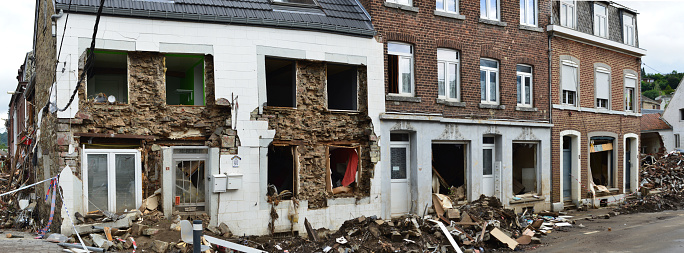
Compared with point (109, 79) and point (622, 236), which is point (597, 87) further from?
point (109, 79)

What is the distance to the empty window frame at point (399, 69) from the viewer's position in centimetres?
1525

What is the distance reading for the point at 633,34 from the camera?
75.4 feet

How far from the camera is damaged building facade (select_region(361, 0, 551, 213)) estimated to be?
15.2 meters

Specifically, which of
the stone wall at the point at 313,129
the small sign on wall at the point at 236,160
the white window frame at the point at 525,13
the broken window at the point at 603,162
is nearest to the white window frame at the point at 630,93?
the broken window at the point at 603,162

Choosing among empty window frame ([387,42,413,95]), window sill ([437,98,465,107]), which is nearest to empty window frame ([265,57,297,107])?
empty window frame ([387,42,413,95])

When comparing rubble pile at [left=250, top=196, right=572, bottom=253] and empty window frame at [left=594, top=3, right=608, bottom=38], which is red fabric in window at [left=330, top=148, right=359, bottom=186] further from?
empty window frame at [left=594, top=3, right=608, bottom=38]

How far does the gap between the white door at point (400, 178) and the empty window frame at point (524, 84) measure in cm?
543

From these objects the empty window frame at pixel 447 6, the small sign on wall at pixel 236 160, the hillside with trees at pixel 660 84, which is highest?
the hillside with trees at pixel 660 84

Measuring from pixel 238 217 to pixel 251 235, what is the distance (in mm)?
538

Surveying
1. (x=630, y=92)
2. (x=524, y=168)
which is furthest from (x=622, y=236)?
(x=630, y=92)

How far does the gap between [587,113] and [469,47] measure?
22.3 feet

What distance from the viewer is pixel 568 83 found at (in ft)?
64.9

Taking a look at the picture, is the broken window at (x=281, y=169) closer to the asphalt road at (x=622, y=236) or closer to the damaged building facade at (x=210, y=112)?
the damaged building facade at (x=210, y=112)

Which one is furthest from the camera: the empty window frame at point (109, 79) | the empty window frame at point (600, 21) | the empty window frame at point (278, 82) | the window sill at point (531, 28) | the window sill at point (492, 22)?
the empty window frame at point (600, 21)
